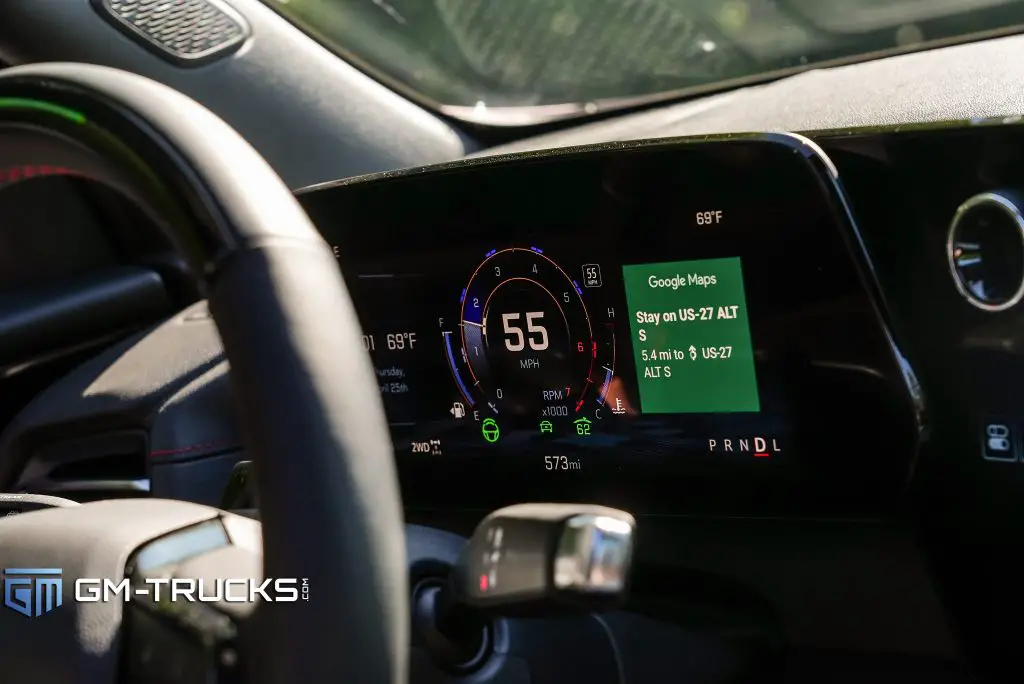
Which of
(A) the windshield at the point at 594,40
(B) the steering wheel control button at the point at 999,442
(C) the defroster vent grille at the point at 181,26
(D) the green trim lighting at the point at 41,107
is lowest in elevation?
(B) the steering wheel control button at the point at 999,442

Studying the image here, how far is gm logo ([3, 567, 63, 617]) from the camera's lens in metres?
0.80

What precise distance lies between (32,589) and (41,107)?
0.31 metres

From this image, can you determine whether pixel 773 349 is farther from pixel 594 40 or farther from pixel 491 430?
pixel 594 40

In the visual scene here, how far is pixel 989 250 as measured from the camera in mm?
1079

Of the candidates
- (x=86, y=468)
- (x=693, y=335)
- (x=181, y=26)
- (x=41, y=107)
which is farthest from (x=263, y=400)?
(x=181, y=26)

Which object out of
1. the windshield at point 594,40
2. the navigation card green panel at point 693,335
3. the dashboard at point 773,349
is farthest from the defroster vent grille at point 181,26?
the navigation card green panel at point 693,335

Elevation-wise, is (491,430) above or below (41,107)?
below

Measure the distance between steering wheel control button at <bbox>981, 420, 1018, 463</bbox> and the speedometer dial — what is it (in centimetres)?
37

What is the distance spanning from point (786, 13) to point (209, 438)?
984 millimetres

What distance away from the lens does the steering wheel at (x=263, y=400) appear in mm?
620

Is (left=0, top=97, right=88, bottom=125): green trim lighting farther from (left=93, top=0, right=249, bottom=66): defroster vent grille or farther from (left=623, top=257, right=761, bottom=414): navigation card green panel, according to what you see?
(left=93, top=0, right=249, bottom=66): defroster vent grille

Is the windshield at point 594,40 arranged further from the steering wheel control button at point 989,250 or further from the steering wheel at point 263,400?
the steering wheel at point 263,400

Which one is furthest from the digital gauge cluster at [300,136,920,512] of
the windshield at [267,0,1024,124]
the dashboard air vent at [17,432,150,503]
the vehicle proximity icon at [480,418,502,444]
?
the windshield at [267,0,1024,124]

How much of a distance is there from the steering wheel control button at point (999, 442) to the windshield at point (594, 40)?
610 millimetres
